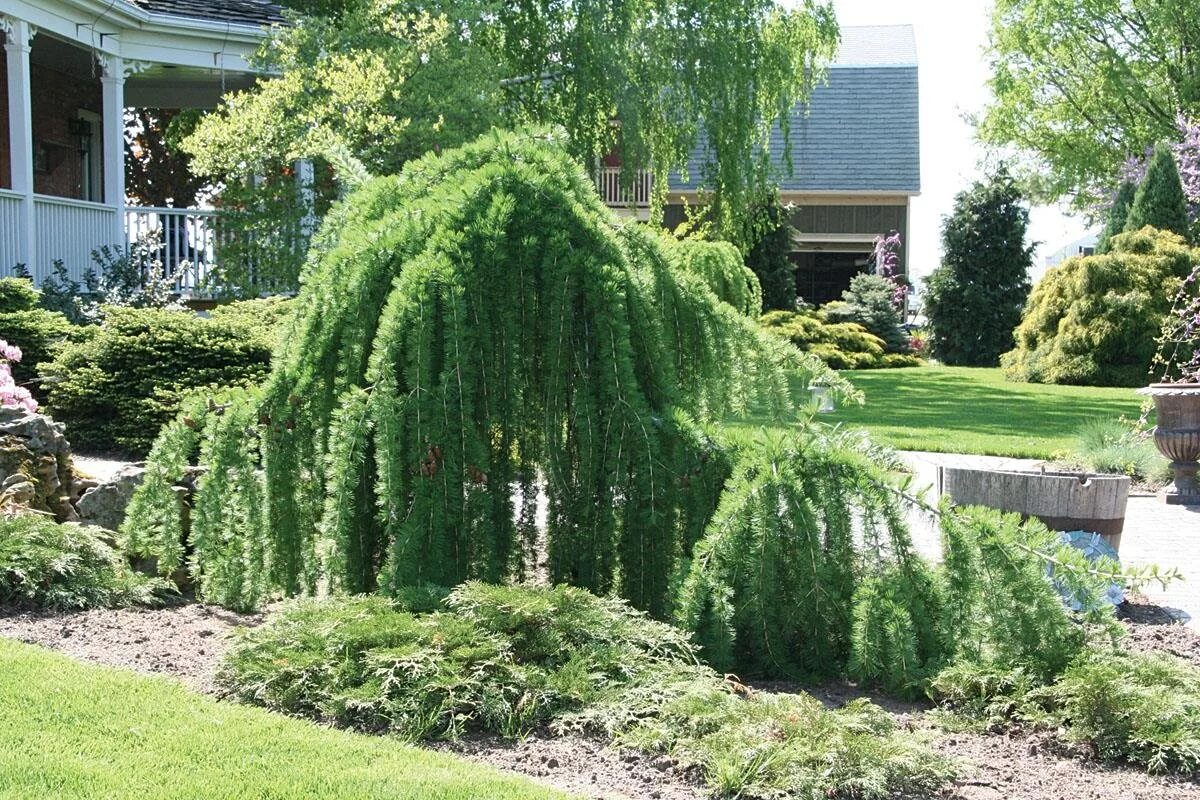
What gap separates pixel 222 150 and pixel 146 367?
4248 mm

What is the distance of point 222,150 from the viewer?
44.1 ft

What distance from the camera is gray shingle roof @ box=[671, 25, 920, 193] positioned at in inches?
1403

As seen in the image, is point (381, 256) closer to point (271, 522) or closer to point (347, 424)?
point (347, 424)

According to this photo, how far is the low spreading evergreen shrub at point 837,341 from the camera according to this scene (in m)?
24.8

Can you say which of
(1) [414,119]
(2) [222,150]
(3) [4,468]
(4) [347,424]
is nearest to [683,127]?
(1) [414,119]

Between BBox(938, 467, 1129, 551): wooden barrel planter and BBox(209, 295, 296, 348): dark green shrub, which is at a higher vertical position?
BBox(209, 295, 296, 348): dark green shrub

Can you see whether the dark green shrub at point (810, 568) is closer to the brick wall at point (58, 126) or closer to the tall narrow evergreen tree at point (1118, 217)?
the brick wall at point (58, 126)

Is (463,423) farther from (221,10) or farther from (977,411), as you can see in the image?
(221,10)

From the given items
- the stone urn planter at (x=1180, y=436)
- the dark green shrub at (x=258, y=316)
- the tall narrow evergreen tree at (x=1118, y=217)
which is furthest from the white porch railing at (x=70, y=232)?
the tall narrow evergreen tree at (x=1118, y=217)

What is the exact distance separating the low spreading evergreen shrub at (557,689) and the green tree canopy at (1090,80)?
33780mm

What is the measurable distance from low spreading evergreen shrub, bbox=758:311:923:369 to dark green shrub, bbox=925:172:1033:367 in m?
1.88

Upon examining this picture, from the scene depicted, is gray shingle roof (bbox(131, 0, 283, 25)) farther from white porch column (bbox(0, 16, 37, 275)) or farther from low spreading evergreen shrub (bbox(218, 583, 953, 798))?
low spreading evergreen shrub (bbox(218, 583, 953, 798))

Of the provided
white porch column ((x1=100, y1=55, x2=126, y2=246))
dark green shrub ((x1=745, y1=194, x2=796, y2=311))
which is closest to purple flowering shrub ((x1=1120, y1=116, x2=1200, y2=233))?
dark green shrub ((x1=745, y1=194, x2=796, y2=311))

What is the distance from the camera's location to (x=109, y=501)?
6184mm
